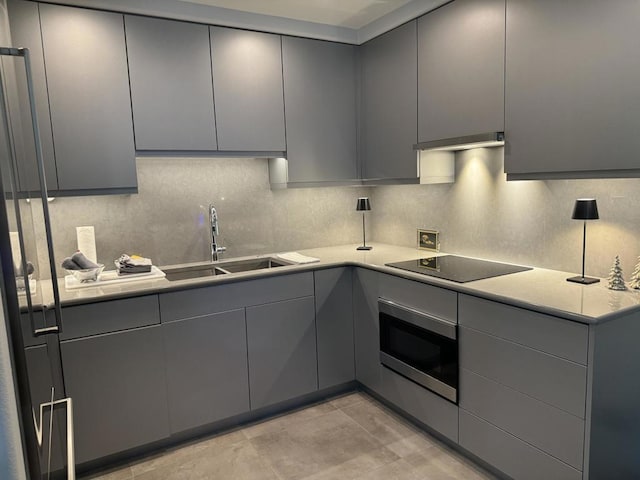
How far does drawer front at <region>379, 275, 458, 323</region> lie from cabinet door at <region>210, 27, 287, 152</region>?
117cm

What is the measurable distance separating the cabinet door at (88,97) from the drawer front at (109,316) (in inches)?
26.3

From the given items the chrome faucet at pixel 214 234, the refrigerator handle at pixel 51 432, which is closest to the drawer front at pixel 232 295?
the chrome faucet at pixel 214 234

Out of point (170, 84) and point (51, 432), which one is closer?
point (51, 432)

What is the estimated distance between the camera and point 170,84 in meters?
2.60

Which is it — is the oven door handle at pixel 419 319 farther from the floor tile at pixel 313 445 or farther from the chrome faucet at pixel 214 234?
the chrome faucet at pixel 214 234

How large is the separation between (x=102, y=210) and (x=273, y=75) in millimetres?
1367

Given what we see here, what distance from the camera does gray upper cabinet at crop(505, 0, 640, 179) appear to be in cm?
176

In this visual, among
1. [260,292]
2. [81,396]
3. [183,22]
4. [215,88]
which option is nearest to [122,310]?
[81,396]

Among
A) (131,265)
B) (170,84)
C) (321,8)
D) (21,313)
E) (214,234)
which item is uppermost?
(321,8)

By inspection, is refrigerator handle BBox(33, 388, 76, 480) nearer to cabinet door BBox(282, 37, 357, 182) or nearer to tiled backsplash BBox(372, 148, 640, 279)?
cabinet door BBox(282, 37, 357, 182)

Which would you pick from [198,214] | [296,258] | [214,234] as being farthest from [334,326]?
[198,214]

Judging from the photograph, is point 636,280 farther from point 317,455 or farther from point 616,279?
point 317,455

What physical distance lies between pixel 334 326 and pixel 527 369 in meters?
1.30

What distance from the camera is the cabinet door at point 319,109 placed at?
118 inches
